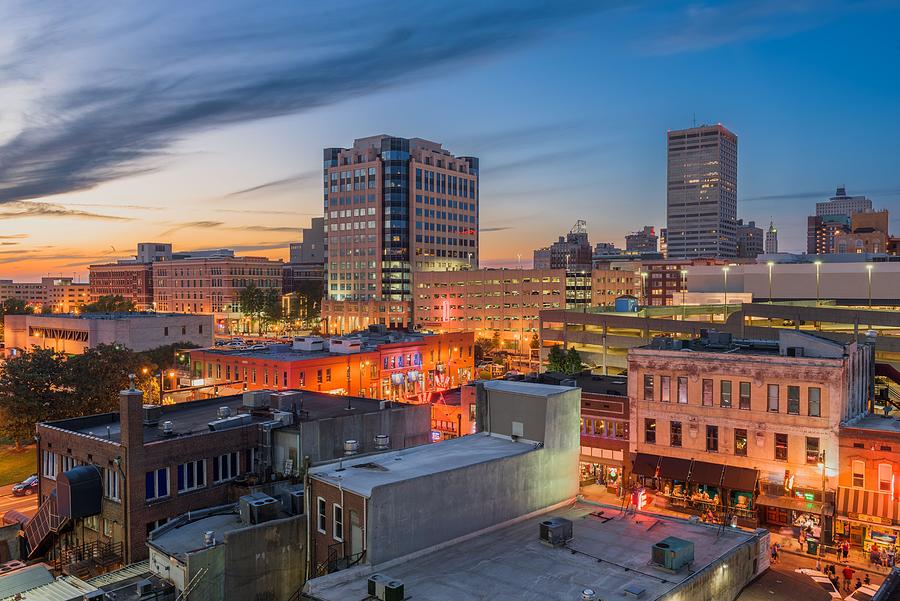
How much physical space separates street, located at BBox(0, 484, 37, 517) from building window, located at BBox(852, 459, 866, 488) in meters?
57.2

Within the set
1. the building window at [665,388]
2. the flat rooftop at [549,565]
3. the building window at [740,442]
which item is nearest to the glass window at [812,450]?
the building window at [740,442]

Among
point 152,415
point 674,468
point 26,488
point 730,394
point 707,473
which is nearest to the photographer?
point 152,415

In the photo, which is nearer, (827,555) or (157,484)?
(157,484)

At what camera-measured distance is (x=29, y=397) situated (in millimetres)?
66000

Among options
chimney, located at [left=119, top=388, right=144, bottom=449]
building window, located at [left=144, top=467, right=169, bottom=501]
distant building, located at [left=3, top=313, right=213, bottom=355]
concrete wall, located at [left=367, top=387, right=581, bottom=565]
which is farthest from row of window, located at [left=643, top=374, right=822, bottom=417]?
distant building, located at [left=3, top=313, right=213, bottom=355]

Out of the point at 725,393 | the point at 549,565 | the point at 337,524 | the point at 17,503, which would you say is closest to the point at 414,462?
the point at 337,524

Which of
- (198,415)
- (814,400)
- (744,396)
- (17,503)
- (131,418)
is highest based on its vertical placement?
(131,418)

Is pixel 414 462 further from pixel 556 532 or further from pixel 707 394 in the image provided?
pixel 707 394

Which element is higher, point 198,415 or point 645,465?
point 198,415

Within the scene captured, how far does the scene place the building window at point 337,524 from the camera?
25419 millimetres

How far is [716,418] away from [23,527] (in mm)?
45880

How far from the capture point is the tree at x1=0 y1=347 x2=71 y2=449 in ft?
217

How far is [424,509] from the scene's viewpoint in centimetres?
2533

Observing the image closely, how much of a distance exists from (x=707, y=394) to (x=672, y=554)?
27.7m
